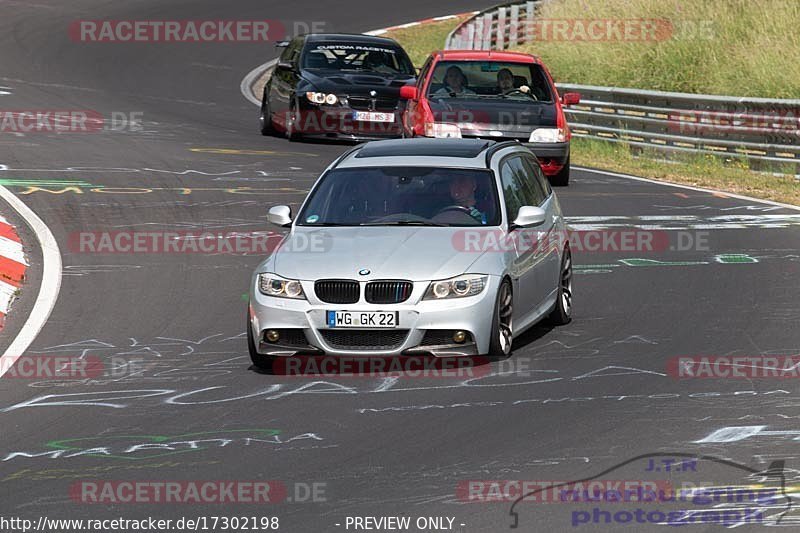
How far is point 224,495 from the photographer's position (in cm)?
801

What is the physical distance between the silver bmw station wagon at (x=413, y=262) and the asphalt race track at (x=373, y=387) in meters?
0.31

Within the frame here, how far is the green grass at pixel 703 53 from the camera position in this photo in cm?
3062

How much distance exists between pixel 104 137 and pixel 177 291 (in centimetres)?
1229

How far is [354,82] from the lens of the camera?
26.3 metres

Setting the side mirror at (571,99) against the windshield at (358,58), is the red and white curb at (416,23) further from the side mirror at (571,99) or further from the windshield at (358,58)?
the side mirror at (571,99)

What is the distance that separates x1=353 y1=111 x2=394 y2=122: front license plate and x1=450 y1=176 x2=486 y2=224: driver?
1361 cm

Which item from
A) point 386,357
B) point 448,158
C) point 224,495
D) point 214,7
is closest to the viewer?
point 224,495

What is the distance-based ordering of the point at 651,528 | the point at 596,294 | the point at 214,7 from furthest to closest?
the point at 214,7, the point at 596,294, the point at 651,528

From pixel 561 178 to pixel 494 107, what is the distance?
1.33 meters

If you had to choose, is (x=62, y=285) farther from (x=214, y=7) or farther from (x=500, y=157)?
(x=214, y=7)

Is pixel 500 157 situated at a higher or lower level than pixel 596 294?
higher

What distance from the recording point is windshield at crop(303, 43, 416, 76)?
27.3 meters

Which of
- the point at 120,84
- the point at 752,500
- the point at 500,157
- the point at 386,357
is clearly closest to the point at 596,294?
the point at 500,157

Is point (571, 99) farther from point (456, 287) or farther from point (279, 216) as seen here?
point (456, 287)
